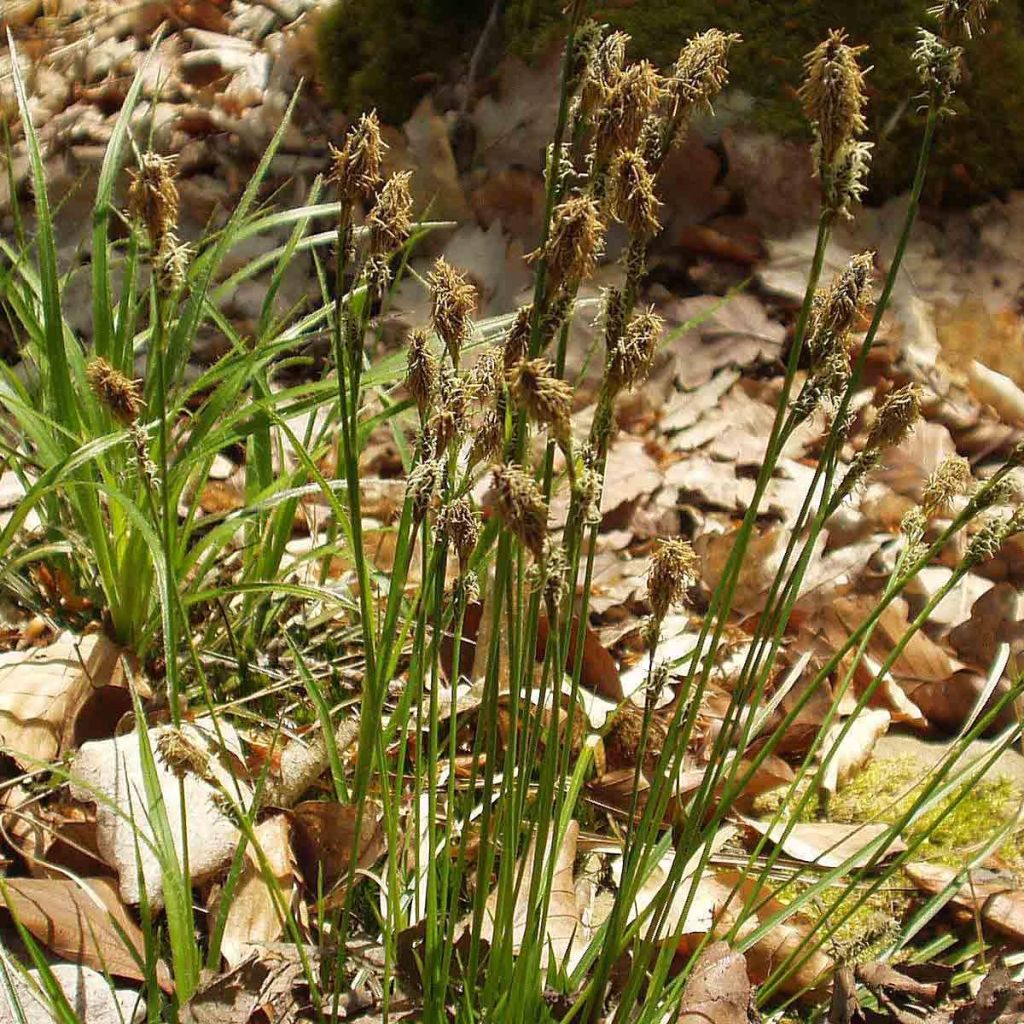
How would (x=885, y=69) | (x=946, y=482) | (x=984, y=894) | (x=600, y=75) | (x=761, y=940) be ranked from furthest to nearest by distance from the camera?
(x=885, y=69) → (x=984, y=894) → (x=761, y=940) → (x=946, y=482) → (x=600, y=75)

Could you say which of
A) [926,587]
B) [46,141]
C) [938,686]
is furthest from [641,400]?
[46,141]

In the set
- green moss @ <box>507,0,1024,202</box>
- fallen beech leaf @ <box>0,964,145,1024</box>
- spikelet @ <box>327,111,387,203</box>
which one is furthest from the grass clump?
green moss @ <box>507,0,1024,202</box>

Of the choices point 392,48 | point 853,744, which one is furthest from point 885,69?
point 853,744

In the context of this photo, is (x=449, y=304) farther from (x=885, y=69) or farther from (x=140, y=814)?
(x=885, y=69)

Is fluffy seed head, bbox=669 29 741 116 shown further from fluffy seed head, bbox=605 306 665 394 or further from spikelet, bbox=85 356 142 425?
spikelet, bbox=85 356 142 425

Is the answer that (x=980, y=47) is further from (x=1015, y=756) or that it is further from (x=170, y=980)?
(x=170, y=980)

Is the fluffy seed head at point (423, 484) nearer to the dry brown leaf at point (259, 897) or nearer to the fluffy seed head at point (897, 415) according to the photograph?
the fluffy seed head at point (897, 415)

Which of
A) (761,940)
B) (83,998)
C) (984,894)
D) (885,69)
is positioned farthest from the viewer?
(885,69)
